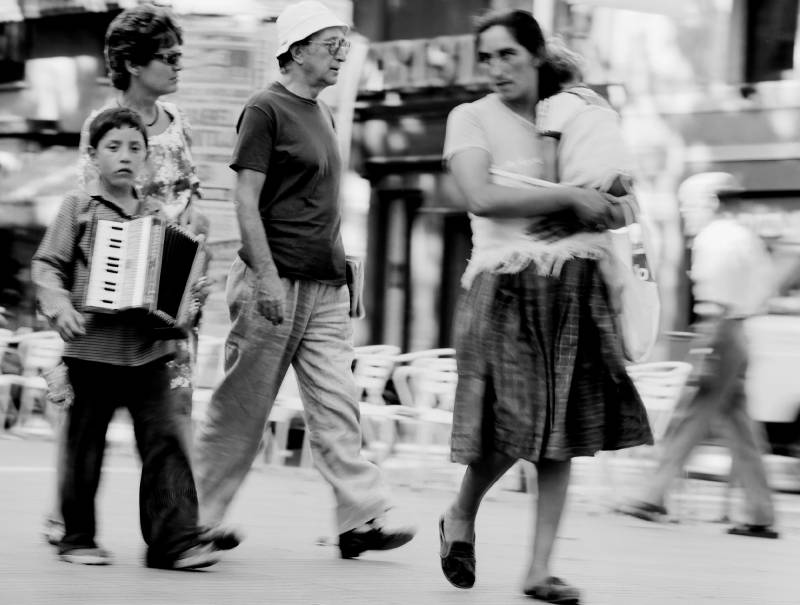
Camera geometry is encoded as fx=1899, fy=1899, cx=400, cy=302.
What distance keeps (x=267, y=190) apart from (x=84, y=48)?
20.8 meters

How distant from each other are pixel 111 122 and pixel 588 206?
178 centimetres

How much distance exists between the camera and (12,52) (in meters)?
28.1

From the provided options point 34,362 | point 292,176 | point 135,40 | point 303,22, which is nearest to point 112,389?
point 292,176

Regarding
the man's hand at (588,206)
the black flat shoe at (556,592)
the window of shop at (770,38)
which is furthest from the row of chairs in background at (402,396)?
the window of shop at (770,38)

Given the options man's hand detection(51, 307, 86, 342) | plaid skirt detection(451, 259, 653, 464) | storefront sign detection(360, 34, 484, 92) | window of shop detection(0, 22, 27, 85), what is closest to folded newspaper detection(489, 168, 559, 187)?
plaid skirt detection(451, 259, 653, 464)

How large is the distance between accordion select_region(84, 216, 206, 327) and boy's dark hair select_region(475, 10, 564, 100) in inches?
50.6

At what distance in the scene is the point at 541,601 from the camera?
240 inches

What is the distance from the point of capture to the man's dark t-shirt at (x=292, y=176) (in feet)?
22.8

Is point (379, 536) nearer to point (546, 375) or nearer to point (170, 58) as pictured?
point (546, 375)

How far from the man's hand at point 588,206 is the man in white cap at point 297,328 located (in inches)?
56.2

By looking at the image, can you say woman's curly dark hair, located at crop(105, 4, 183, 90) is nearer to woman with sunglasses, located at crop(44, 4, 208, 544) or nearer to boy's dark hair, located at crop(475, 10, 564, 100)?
woman with sunglasses, located at crop(44, 4, 208, 544)

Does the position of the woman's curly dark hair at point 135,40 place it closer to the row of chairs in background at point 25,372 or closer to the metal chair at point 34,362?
the row of chairs in background at point 25,372

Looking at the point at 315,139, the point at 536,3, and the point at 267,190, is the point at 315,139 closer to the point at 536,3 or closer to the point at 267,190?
the point at 267,190

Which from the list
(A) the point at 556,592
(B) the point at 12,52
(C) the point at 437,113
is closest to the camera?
(A) the point at 556,592
